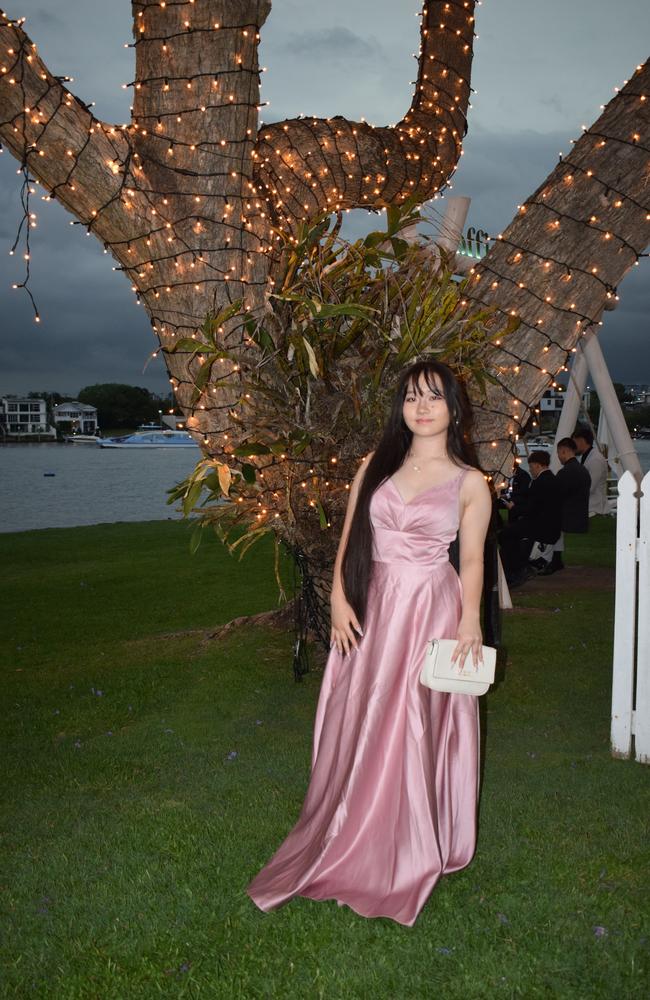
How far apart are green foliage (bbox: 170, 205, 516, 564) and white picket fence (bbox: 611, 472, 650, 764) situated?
1091 millimetres

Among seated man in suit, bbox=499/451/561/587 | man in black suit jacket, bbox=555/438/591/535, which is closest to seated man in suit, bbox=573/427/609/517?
man in black suit jacket, bbox=555/438/591/535

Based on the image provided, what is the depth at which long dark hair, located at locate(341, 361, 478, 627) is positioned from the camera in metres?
3.40

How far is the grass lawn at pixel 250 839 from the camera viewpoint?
278 centimetres

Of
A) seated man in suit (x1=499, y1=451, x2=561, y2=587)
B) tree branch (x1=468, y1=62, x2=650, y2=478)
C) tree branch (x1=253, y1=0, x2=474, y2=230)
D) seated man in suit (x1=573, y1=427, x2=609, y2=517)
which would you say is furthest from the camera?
seated man in suit (x1=573, y1=427, x2=609, y2=517)

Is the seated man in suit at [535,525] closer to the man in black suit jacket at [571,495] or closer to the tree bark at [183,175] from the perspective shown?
the man in black suit jacket at [571,495]

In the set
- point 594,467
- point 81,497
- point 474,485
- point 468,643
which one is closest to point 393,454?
point 474,485

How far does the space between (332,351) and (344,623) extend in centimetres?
210

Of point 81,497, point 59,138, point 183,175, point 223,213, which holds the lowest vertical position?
point 81,497

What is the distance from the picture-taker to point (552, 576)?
1002cm

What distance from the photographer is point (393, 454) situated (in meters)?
3.49

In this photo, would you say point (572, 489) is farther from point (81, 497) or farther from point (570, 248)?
point (81, 497)

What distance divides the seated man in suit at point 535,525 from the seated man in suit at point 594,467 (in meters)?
2.67

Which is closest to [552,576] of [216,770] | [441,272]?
[441,272]

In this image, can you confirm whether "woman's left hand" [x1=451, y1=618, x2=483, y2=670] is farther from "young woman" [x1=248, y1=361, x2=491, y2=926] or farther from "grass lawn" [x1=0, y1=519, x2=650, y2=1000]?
"grass lawn" [x1=0, y1=519, x2=650, y2=1000]
